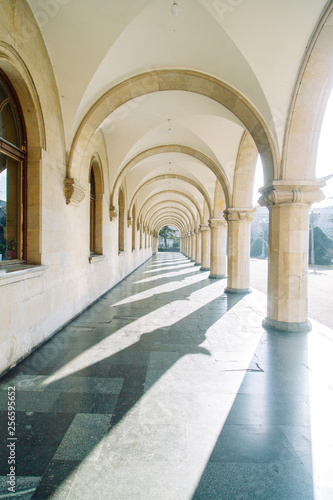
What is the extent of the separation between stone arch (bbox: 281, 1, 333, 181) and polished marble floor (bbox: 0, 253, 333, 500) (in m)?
2.85

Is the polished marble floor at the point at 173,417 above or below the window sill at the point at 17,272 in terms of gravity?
below

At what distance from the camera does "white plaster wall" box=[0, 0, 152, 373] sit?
3.22m

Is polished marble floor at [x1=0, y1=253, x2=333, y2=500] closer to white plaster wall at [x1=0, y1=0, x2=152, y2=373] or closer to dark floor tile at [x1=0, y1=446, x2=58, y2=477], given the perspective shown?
dark floor tile at [x1=0, y1=446, x2=58, y2=477]

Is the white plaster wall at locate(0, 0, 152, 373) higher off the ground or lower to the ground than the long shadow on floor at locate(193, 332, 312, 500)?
higher

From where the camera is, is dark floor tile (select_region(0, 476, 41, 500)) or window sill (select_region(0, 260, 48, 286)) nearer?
dark floor tile (select_region(0, 476, 41, 500))

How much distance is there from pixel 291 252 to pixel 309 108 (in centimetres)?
240

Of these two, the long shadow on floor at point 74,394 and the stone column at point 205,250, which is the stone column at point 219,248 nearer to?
the stone column at point 205,250

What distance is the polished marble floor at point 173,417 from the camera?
167 centimetres

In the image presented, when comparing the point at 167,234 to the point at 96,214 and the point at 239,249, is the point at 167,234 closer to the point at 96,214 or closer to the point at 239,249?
the point at 239,249

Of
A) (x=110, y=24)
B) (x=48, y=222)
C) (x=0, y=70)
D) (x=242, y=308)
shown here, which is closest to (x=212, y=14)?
(x=110, y=24)

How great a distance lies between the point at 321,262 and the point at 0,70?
26779 millimetres

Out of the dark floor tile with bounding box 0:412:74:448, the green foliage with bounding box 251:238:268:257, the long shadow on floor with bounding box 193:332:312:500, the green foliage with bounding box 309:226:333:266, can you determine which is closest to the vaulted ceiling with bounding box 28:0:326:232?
the long shadow on floor with bounding box 193:332:312:500

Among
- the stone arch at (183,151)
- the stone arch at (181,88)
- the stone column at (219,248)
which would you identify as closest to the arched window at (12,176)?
the stone arch at (181,88)

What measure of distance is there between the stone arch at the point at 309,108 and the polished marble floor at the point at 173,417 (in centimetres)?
285
